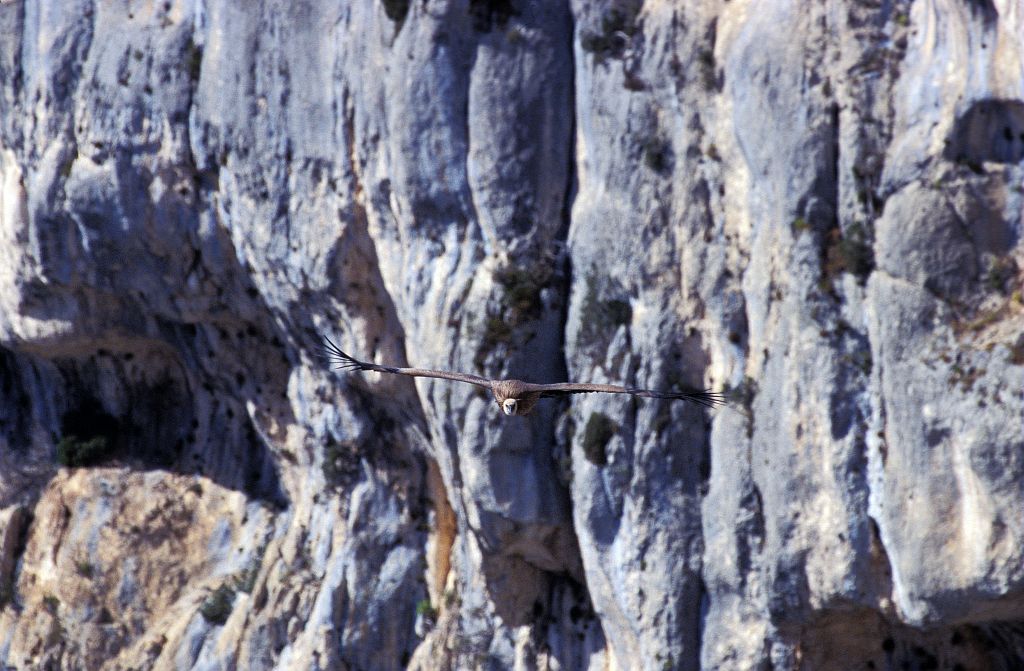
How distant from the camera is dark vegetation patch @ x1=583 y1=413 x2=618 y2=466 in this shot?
32.9 m

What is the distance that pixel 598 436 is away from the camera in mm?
33125

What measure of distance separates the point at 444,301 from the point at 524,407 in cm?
1114

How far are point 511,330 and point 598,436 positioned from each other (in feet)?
8.67

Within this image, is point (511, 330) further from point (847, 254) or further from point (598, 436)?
point (847, 254)

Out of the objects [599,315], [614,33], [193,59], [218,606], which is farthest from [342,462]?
[614,33]

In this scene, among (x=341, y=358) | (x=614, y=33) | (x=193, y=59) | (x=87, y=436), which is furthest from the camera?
(x=87, y=436)

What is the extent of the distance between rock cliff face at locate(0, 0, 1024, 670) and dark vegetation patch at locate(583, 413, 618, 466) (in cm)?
7

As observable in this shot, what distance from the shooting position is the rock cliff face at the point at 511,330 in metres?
28.2

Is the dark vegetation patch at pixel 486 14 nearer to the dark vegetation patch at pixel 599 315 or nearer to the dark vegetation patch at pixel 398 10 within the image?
the dark vegetation patch at pixel 398 10

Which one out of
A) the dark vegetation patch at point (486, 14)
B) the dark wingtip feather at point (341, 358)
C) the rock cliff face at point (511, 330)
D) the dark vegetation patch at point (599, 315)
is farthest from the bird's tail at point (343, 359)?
the dark vegetation patch at point (486, 14)

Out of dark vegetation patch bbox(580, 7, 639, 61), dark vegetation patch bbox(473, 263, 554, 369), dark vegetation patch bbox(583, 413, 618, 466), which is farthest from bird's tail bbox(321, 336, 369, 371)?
dark vegetation patch bbox(580, 7, 639, 61)

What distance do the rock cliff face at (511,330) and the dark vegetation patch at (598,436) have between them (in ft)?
0.23

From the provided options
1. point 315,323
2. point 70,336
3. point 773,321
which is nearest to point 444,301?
point 315,323

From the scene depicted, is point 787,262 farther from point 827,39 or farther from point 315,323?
point 315,323
